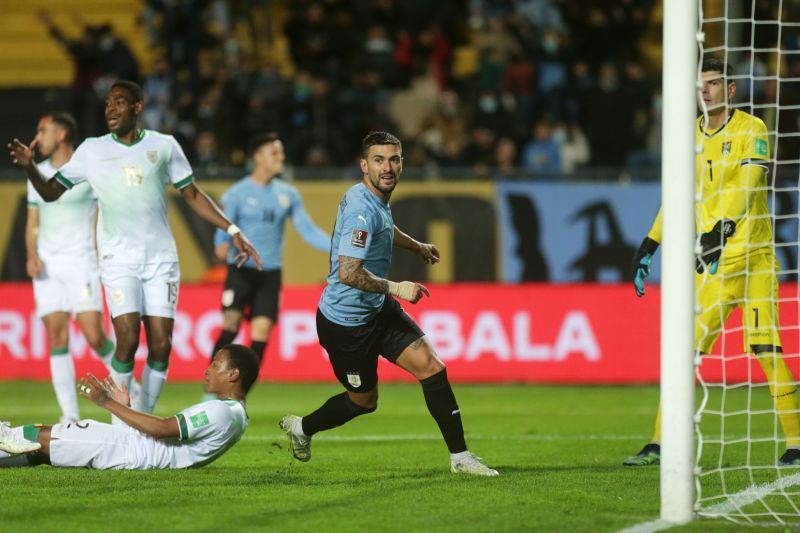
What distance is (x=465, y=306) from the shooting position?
15180mm

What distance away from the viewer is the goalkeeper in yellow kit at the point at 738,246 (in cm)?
805

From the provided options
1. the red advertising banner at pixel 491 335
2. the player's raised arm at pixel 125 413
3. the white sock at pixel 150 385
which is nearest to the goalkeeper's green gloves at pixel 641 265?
the player's raised arm at pixel 125 413

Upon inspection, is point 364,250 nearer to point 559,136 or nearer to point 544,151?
point 544,151

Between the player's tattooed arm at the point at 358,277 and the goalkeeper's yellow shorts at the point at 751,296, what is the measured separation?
2.23 meters

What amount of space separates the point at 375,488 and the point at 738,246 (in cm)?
284

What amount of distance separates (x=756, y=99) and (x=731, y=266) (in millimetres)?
10142

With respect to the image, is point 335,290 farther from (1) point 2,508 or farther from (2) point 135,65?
(2) point 135,65

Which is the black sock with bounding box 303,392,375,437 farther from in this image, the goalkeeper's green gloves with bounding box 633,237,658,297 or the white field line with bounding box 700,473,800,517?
the white field line with bounding box 700,473,800,517

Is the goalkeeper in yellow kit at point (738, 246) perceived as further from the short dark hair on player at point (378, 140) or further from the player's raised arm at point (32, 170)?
the player's raised arm at point (32, 170)

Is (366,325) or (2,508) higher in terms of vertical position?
(366,325)

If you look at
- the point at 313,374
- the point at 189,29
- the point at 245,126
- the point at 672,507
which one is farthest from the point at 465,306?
the point at 672,507

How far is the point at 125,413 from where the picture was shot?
733 centimetres

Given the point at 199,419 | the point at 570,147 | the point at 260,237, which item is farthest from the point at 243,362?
the point at 570,147

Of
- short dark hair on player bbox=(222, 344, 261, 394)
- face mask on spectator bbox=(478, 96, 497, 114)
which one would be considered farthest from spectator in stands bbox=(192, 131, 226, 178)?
short dark hair on player bbox=(222, 344, 261, 394)
